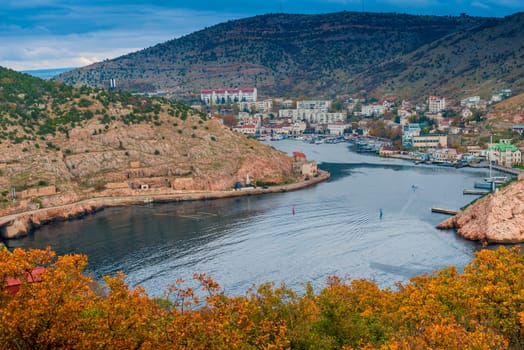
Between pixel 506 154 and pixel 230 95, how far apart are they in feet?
349

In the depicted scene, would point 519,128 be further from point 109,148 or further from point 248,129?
point 248,129

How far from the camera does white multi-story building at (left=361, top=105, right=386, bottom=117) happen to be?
14850 cm

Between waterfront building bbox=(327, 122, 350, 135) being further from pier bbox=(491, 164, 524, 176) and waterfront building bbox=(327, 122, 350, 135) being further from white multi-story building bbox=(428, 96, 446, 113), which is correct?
pier bbox=(491, 164, 524, 176)

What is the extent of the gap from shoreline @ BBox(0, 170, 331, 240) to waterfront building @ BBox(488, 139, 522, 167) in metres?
24.5

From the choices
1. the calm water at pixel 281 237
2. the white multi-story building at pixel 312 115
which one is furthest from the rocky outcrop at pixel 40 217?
the white multi-story building at pixel 312 115

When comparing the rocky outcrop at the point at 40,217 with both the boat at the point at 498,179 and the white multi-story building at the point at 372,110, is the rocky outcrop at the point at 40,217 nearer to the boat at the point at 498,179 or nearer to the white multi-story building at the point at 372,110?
the boat at the point at 498,179

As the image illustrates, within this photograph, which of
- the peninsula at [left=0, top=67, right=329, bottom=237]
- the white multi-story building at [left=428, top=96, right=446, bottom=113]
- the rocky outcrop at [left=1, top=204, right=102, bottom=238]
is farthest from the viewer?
the white multi-story building at [left=428, top=96, right=446, bottom=113]

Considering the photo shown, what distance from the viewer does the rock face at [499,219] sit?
45094mm

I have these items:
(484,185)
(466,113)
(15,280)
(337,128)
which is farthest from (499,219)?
(337,128)

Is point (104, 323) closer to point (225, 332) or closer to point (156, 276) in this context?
point (225, 332)

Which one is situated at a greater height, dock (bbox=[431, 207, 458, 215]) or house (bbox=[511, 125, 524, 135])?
house (bbox=[511, 125, 524, 135])

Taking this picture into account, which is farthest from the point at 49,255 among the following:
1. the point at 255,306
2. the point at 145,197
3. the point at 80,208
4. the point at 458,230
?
the point at 145,197

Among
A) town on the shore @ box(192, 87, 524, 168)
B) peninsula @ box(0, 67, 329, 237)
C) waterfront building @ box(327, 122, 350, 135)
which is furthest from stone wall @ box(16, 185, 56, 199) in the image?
waterfront building @ box(327, 122, 350, 135)

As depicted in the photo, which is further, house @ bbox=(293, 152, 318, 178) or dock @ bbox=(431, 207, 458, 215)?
house @ bbox=(293, 152, 318, 178)
